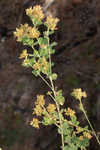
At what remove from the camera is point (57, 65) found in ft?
7.67

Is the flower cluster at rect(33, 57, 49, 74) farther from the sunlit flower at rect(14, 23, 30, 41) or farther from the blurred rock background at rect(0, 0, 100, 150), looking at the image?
the blurred rock background at rect(0, 0, 100, 150)

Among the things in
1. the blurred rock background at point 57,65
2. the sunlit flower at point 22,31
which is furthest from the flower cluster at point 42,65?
the blurred rock background at point 57,65

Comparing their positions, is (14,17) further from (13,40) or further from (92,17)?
(92,17)

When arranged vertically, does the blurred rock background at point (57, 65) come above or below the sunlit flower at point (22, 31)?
above

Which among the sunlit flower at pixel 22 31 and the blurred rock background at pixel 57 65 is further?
the blurred rock background at pixel 57 65

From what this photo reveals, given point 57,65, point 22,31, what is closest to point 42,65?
Result: point 22,31

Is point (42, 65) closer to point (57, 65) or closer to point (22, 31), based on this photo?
point (22, 31)

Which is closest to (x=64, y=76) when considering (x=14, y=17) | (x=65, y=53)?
(x=65, y=53)

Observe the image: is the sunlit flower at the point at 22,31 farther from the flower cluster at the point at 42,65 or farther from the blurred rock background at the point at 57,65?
the blurred rock background at the point at 57,65

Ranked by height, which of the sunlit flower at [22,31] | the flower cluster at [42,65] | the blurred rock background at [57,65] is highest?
the blurred rock background at [57,65]

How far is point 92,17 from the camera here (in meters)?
2.54

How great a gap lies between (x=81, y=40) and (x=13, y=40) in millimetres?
693

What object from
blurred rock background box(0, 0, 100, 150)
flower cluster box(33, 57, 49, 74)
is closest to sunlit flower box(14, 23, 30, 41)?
flower cluster box(33, 57, 49, 74)

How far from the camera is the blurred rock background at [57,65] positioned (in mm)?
2379
